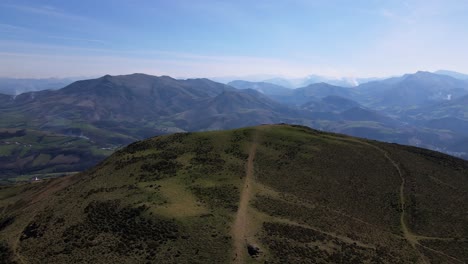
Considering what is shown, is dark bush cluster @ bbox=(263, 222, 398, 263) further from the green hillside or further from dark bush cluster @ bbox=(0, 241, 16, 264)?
dark bush cluster @ bbox=(0, 241, 16, 264)

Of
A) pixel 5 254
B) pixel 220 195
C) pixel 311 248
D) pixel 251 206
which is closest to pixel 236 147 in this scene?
pixel 220 195

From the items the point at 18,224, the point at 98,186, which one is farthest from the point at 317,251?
the point at 18,224

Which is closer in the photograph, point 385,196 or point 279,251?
point 279,251

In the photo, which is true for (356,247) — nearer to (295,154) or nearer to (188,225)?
(188,225)

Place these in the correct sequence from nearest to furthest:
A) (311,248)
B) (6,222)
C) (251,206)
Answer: (311,248)
(251,206)
(6,222)

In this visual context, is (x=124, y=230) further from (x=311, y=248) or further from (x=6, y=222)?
(x=6, y=222)

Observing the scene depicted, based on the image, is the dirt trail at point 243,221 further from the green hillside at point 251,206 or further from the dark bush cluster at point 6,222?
the dark bush cluster at point 6,222

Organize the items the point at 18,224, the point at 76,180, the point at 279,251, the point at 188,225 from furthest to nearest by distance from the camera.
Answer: the point at 76,180
the point at 18,224
the point at 188,225
the point at 279,251
